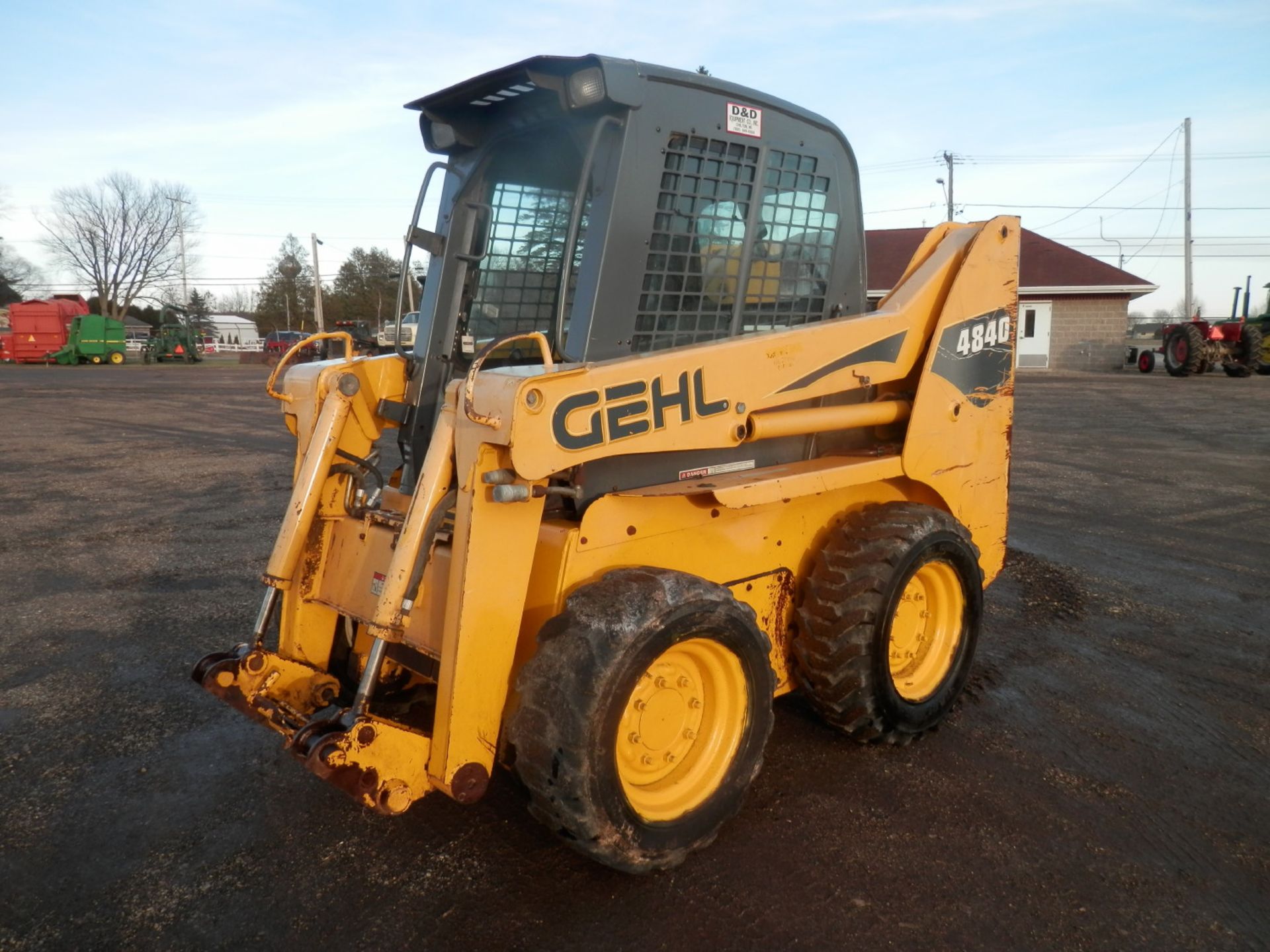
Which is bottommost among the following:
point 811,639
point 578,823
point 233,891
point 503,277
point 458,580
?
point 233,891

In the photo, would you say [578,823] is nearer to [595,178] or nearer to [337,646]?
[337,646]

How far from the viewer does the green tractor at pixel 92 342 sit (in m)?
A: 36.4

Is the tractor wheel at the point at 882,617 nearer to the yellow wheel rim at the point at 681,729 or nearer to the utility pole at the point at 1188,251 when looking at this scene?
the yellow wheel rim at the point at 681,729

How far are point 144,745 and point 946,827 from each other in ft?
10.6

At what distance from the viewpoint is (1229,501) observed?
920cm

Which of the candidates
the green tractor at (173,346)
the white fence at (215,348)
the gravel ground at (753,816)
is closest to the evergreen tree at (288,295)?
the white fence at (215,348)

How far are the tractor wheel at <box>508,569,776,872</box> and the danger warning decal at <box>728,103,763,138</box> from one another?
1632 mm

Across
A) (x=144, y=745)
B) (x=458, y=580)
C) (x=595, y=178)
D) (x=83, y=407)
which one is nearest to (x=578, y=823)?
(x=458, y=580)

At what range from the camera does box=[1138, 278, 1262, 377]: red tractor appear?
85.6 feet

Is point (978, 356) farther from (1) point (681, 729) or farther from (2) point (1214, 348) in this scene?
(2) point (1214, 348)

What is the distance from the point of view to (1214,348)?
26422 mm

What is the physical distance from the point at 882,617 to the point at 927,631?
27.9 inches

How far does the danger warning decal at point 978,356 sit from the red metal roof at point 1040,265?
24.8 meters

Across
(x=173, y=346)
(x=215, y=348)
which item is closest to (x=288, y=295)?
(x=215, y=348)
